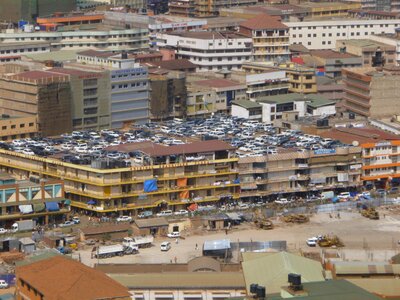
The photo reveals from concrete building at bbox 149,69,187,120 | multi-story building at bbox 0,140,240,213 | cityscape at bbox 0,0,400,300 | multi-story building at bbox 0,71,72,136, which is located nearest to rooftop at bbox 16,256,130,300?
cityscape at bbox 0,0,400,300

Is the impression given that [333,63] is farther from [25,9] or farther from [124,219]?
[124,219]

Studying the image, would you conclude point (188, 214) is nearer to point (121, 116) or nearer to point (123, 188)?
point (123, 188)

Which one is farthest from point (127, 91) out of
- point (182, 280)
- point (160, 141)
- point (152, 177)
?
point (182, 280)

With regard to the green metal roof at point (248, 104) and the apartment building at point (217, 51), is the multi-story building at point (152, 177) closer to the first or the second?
the green metal roof at point (248, 104)

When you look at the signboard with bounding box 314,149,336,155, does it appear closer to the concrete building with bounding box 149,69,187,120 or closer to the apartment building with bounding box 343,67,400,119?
the apartment building with bounding box 343,67,400,119

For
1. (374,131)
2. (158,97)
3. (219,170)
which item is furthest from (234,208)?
(158,97)
